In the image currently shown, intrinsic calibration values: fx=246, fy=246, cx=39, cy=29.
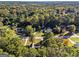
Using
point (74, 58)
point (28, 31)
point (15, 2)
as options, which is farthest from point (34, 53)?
point (15, 2)

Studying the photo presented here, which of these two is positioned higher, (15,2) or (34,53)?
(15,2)

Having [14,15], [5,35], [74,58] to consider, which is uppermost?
[14,15]

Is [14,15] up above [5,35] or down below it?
above

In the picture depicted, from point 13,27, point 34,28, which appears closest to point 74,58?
point 34,28

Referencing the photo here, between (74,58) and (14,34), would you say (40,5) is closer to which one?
(14,34)

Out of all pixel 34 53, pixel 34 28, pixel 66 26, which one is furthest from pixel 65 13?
pixel 34 53

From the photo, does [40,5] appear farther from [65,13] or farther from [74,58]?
[74,58]
